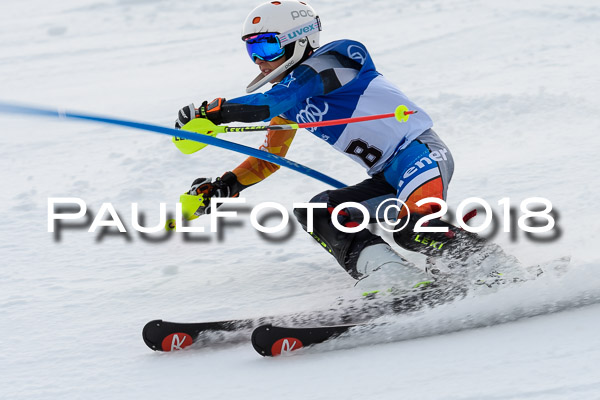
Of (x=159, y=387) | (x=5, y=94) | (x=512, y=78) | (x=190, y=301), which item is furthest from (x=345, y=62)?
(x=5, y=94)

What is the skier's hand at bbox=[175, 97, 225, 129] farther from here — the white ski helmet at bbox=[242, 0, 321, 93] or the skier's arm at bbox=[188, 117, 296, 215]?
the skier's arm at bbox=[188, 117, 296, 215]

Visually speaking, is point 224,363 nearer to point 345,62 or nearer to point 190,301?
point 190,301

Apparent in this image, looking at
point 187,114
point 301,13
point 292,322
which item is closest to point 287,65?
point 301,13

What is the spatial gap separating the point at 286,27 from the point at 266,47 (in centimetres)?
13

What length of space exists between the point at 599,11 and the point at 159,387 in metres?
8.50

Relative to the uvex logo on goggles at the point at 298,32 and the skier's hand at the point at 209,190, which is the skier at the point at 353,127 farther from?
the skier's hand at the point at 209,190

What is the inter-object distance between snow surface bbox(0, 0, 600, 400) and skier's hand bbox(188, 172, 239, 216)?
15.8 inches

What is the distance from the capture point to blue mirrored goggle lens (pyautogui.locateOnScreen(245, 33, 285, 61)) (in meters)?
3.49

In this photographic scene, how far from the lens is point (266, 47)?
11.5 ft

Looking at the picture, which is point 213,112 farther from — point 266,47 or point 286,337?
point 286,337

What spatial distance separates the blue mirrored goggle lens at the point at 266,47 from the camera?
3486 mm

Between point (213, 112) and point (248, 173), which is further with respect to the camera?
point (248, 173)

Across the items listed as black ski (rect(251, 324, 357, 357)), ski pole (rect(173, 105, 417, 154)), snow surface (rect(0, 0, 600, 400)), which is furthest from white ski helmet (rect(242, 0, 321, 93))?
black ski (rect(251, 324, 357, 357))

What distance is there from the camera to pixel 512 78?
291 inches
